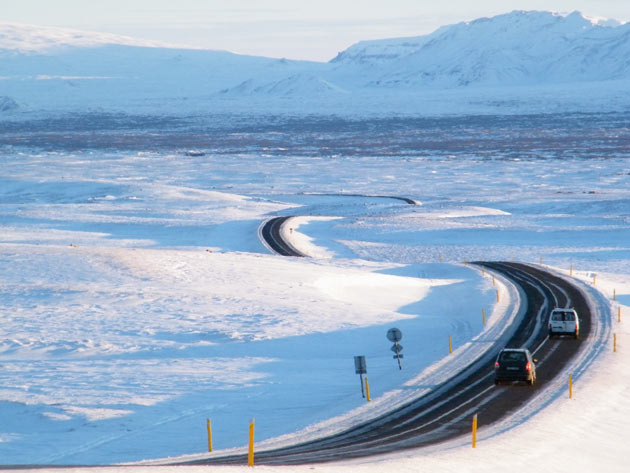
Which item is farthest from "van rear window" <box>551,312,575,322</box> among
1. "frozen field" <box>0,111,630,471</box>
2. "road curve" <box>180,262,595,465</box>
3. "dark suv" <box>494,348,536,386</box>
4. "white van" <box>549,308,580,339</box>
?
"dark suv" <box>494,348,536,386</box>

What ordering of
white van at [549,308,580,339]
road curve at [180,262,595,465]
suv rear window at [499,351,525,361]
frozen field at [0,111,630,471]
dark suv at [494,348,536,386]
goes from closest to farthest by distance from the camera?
road curve at [180,262,595,465] < frozen field at [0,111,630,471] < dark suv at [494,348,536,386] < suv rear window at [499,351,525,361] < white van at [549,308,580,339]

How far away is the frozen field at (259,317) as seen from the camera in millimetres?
22406

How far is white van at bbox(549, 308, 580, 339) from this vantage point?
112ft

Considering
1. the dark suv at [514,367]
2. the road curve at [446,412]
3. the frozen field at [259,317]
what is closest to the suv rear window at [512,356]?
the dark suv at [514,367]

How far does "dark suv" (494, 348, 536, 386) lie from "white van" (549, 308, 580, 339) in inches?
310

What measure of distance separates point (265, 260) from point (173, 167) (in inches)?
4332

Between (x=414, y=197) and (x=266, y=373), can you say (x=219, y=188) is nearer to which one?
(x=414, y=197)

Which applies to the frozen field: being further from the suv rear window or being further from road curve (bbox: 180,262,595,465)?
the suv rear window

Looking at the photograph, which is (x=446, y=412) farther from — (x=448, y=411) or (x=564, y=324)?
(x=564, y=324)

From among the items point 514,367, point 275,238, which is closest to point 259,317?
point 514,367

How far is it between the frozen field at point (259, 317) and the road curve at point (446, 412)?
892 mm

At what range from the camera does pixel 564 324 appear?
3431 centimetres

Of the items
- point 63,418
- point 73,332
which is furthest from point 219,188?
point 63,418

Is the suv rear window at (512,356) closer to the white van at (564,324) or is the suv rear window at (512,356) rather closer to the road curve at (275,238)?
the white van at (564,324)
